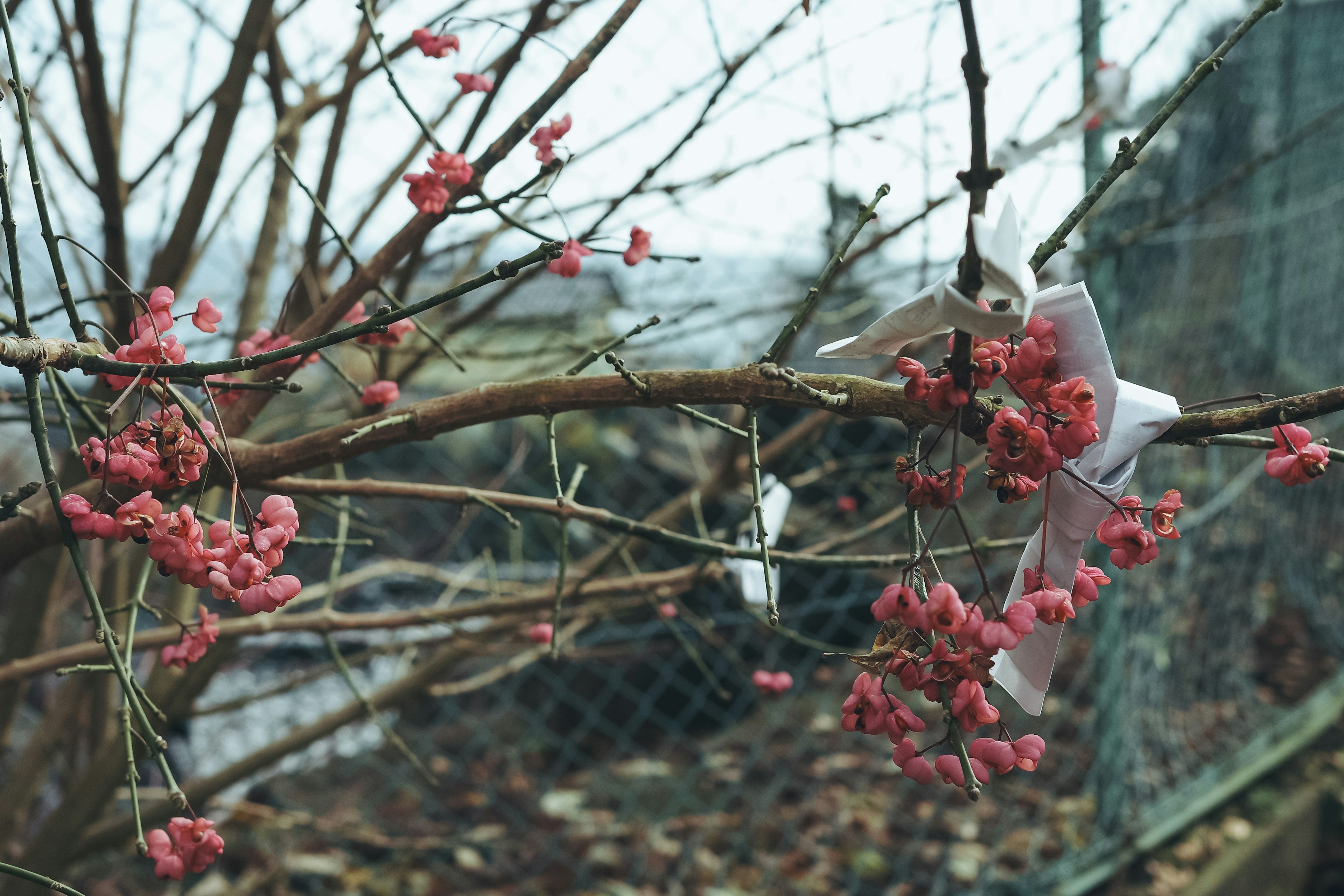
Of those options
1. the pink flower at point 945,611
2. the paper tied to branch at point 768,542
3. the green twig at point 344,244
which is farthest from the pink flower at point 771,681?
the pink flower at point 945,611

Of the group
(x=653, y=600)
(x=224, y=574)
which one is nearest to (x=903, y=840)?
(x=653, y=600)

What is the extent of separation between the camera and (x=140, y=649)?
1.10m

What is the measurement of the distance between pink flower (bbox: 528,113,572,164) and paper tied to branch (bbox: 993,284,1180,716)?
50 cm

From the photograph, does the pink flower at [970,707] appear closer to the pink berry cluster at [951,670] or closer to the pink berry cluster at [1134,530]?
the pink berry cluster at [951,670]

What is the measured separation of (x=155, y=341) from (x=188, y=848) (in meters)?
0.38

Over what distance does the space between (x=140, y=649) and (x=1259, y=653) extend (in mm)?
3396

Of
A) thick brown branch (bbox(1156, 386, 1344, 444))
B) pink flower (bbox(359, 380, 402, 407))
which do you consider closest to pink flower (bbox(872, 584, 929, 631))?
thick brown branch (bbox(1156, 386, 1344, 444))

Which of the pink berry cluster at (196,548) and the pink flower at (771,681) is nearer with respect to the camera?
the pink berry cluster at (196,548)

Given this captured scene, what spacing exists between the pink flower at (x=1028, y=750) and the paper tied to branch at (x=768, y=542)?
12.8 inches

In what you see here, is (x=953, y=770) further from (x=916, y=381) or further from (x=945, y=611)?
(x=916, y=381)

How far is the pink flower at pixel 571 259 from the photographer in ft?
2.84

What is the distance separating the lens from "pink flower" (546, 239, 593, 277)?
2.84 ft

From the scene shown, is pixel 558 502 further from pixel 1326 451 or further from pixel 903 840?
Answer: pixel 903 840

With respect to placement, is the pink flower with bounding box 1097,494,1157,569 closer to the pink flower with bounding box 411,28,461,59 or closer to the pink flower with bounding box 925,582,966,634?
the pink flower with bounding box 925,582,966,634
